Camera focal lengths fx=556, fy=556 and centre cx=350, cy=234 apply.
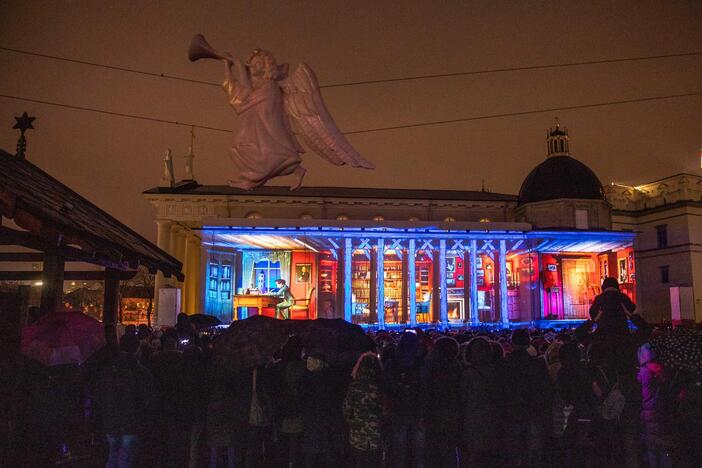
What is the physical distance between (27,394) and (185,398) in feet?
5.93

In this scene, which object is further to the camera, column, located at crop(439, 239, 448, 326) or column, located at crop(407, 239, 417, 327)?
column, located at crop(439, 239, 448, 326)

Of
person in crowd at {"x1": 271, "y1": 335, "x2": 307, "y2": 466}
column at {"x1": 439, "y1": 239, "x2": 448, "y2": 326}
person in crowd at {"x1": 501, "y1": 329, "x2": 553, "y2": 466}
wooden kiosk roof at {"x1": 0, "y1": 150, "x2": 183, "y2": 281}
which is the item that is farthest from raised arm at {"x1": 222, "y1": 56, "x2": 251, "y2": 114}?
column at {"x1": 439, "y1": 239, "x2": 448, "y2": 326}

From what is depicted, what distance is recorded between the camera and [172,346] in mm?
7977

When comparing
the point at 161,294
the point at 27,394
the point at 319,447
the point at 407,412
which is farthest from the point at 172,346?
the point at 161,294

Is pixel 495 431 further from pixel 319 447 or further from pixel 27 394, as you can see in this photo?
pixel 27 394

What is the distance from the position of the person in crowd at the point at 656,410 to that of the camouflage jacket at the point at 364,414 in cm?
348

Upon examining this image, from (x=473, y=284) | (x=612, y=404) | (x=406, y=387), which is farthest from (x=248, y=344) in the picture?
(x=473, y=284)

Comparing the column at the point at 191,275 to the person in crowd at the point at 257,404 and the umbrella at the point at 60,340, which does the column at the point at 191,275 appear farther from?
the person in crowd at the point at 257,404

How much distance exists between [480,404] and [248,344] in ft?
9.85

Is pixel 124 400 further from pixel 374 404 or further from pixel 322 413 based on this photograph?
pixel 374 404

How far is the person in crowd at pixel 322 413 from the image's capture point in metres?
6.90

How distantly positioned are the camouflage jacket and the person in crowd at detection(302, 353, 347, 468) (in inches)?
12.2

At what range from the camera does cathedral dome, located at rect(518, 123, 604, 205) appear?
4284 centimetres

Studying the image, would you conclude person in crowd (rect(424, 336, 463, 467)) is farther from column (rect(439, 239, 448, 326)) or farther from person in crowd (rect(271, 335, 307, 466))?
column (rect(439, 239, 448, 326))
